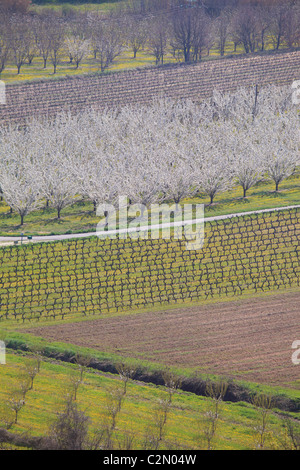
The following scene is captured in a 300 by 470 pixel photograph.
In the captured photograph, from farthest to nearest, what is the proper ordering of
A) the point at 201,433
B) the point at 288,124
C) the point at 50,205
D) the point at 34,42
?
the point at 34,42
the point at 288,124
the point at 50,205
the point at 201,433

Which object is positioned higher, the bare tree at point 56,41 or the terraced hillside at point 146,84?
the bare tree at point 56,41

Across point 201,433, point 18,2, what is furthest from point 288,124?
point 18,2

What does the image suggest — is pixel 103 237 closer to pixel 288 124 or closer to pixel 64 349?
pixel 64 349

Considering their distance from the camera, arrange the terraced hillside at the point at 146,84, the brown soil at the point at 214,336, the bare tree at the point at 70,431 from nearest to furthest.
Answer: the bare tree at the point at 70,431, the brown soil at the point at 214,336, the terraced hillside at the point at 146,84

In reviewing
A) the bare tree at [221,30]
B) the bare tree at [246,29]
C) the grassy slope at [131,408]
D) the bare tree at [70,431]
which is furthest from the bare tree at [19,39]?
the bare tree at [70,431]

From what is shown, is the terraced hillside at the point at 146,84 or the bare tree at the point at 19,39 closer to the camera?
the terraced hillside at the point at 146,84

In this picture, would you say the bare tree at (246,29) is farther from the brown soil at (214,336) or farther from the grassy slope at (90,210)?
the brown soil at (214,336)
